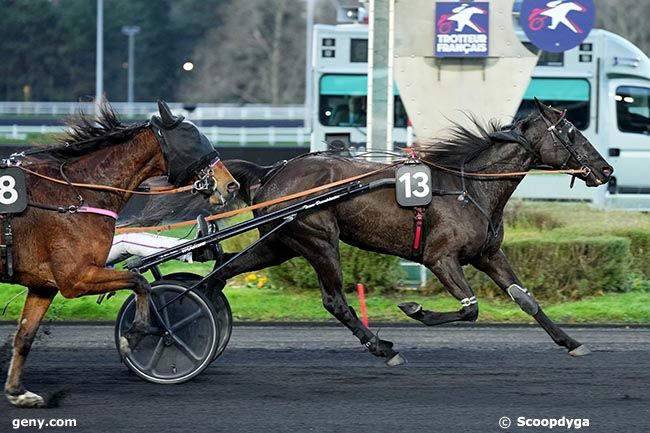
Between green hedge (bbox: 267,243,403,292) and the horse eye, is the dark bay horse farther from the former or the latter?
green hedge (bbox: 267,243,403,292)

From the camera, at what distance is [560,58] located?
19828 mm

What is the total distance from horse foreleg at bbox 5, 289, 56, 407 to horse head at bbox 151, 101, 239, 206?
100cm

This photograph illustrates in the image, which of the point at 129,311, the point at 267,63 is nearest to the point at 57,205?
the point at 129,311

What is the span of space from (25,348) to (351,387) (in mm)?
1929

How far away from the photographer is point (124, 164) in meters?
6.55

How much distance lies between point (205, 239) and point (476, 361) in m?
2.09

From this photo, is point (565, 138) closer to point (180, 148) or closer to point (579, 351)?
point (579, 351)

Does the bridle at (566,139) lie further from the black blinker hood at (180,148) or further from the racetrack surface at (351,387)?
the black blinker hood at (180,148)

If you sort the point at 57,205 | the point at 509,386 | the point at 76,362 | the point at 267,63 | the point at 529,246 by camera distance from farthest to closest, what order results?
the point at 267,63, the point at 529,246, the point at 76,362, the point at 509,386, the point at 57,205

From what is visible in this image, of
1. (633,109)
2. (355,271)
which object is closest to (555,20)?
(355,271)

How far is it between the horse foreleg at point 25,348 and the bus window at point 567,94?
47.2 ft

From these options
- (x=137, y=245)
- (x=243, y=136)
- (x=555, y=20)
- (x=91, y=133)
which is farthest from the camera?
(x=243, y=136)

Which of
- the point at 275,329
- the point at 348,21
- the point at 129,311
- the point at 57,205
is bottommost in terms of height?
the point at 275,329

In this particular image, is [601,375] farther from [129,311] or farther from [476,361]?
[129,311]
